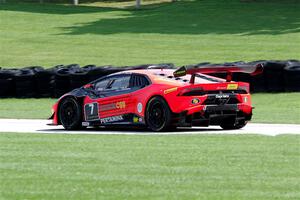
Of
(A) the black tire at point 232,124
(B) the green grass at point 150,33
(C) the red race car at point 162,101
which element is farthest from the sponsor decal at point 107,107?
(B) the green grass at point 150,33

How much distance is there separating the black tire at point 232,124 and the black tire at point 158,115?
3.71 ft

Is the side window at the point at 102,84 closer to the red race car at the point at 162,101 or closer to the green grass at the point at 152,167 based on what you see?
the red race car at the point at 162,101

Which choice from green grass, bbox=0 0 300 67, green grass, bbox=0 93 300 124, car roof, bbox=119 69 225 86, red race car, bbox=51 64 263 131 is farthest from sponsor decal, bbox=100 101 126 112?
green grass, bbox=0 0 300 67

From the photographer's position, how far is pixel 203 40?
41.0 meters

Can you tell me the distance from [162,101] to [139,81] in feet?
3.32

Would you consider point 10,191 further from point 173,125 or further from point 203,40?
point 203,40

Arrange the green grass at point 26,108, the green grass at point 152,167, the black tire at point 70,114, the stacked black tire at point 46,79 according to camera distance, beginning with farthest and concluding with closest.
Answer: the stacked black tire at point 46,79
the green grass at point 26,108
the black tire at point 70,114
the green grass at point 152,167

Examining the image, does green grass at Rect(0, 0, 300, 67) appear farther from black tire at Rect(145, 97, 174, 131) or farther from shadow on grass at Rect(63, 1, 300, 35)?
black tire at Rect(145, 97, 174, 131)

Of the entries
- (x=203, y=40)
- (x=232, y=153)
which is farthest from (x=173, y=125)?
(x=203, y=40)

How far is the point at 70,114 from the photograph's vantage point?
19594 millimetres

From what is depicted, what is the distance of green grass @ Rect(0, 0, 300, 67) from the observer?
3747 cm

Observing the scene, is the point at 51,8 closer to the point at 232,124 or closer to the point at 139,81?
the point at 139,81

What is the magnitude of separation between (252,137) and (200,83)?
6.84 ft

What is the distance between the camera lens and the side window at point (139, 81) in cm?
1844
